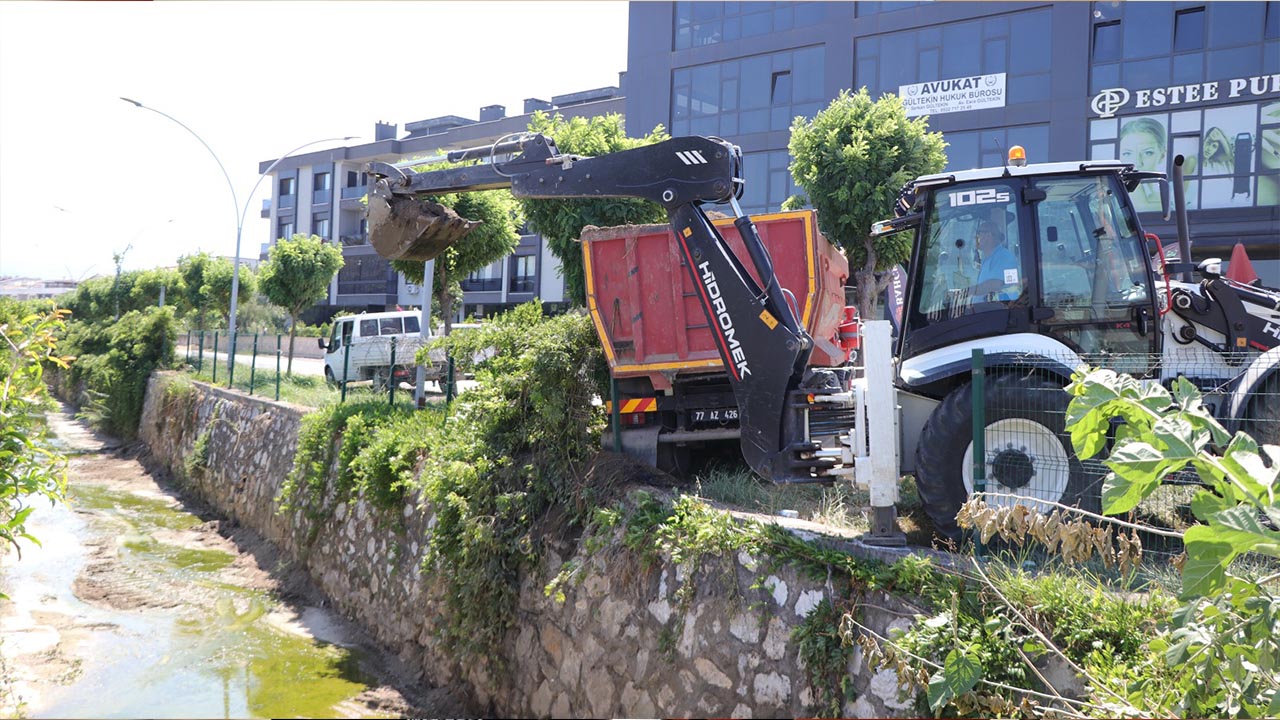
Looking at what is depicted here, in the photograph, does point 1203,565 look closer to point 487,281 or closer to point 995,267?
point 995,267

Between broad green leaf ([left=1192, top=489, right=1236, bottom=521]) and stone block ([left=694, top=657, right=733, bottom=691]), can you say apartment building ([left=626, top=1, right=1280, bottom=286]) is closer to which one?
stone block ([left=694, top=657, right=733, bottom=691])

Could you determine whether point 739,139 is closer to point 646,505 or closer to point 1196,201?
point 1196,201

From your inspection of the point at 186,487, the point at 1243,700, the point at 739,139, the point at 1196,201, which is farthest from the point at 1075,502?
the point at 739,139

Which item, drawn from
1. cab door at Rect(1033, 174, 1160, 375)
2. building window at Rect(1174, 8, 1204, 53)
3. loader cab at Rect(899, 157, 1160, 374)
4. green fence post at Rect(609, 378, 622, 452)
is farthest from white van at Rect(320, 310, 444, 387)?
building window at Rect(1174, 8, 1204, 53)

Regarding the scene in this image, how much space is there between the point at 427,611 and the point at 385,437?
8.16 ft

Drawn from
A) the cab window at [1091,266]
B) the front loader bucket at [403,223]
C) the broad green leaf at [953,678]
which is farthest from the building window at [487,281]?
the broad green leaf at [953,678]

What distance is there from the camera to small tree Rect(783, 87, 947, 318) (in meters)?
15.1

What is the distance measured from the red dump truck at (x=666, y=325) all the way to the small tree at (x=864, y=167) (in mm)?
6315

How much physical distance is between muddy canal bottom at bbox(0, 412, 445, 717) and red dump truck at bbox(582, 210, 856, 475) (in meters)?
3.42

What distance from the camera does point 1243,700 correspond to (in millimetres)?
3572

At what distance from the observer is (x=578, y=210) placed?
44.3 ft

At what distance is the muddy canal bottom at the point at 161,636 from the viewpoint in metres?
8.11

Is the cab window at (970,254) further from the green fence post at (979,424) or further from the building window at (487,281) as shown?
the building window at (487,281)

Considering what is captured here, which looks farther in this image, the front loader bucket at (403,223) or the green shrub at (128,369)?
the green shrub at (128,369)
